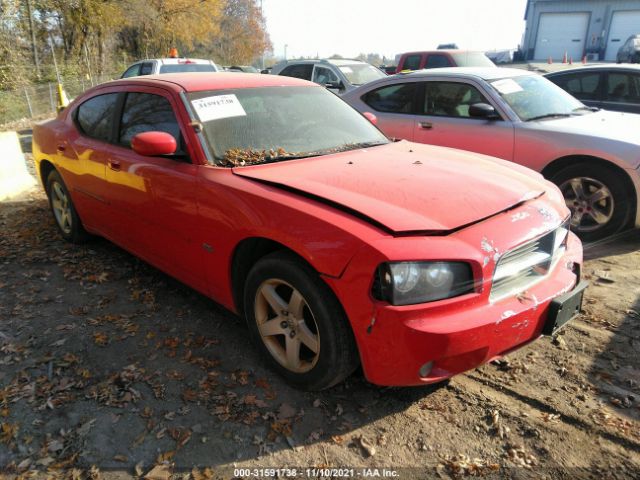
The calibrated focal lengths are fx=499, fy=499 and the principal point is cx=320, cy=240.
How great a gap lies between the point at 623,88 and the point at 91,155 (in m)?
7.22

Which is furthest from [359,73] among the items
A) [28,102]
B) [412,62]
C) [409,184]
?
[28,102]

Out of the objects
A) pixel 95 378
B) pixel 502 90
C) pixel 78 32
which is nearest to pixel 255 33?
pixel 78 32

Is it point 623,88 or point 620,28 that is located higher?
point 620,28

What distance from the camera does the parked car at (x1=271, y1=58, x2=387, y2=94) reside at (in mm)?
10963

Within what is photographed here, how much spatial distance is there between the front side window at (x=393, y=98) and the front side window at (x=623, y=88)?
3.36 meters

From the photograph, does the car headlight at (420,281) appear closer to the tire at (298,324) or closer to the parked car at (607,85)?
the tire at (298,324)

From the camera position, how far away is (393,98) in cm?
644

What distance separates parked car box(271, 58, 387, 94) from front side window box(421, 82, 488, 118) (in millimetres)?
4732

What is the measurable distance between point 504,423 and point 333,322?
1040 mm

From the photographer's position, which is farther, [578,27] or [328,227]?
[578,27]

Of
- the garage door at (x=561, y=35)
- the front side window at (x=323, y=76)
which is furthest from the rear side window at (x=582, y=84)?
the garage door at (x=561, y=35)

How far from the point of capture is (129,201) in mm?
3750

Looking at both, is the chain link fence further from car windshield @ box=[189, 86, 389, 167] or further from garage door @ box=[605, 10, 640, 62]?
garage door @ box=[605, 10, 640, 62]

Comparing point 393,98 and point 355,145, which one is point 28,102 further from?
point 355,145
